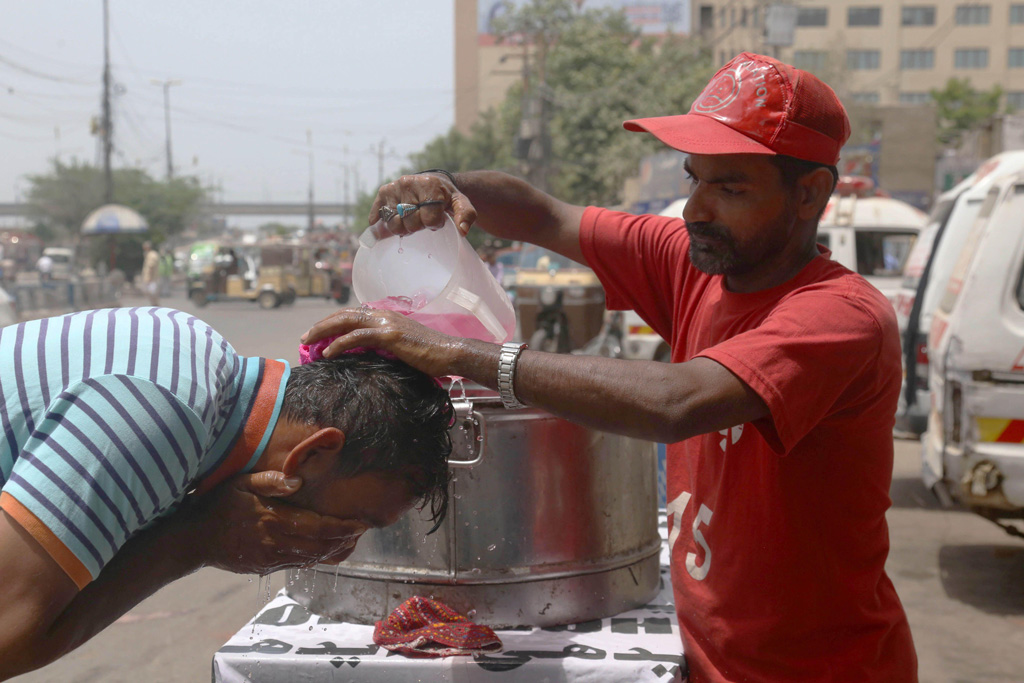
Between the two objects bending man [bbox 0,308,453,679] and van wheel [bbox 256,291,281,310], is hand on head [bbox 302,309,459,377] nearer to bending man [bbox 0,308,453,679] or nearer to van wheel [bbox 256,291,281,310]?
bending man [bbox 0,308,453,679]

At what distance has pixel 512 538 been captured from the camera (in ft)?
6.40

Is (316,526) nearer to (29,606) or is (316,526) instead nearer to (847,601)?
(29,606)

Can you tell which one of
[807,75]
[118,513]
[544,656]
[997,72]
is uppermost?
[997,72]

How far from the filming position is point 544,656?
1.88 m

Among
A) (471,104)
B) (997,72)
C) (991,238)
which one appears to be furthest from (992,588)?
(471,104)

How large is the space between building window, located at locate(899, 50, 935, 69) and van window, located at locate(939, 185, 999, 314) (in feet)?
230

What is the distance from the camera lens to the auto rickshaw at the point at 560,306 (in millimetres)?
12953

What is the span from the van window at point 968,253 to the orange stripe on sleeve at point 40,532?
457 centimetres

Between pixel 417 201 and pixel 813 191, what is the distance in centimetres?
81

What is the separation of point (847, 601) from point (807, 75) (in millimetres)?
984

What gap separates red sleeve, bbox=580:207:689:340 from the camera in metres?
2.22

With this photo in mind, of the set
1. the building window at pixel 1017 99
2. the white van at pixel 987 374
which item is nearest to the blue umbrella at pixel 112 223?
the white van at pixel 987 374

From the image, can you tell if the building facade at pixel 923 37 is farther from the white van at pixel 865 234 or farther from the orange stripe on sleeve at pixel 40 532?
the orange stripe on sleeve at pixel 40 532

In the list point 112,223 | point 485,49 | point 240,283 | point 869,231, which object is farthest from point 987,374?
point 485,49
